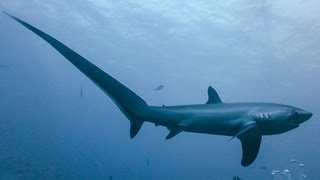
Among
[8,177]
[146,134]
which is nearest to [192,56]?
[8,177]

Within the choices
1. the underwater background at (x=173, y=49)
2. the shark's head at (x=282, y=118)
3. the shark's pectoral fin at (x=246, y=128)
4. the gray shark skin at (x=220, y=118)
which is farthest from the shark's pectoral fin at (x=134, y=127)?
the underwater background at (x=173, y=49)

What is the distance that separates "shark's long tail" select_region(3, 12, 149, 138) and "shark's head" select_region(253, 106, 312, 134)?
1.71m

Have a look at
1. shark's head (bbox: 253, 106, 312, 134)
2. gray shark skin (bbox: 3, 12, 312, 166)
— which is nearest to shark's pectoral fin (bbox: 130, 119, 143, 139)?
gray shark skin (bbox: 3, 12, 312, 166)

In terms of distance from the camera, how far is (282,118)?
16.3 feet

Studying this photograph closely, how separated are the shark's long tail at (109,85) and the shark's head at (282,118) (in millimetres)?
1706

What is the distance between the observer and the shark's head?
16.3ft

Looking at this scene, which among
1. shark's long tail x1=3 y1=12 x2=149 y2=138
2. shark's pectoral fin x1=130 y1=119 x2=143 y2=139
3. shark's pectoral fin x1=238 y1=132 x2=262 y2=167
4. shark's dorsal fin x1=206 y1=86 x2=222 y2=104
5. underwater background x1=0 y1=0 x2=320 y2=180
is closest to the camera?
shark's long tail x1=3 y1=12 x2=149 y2=138

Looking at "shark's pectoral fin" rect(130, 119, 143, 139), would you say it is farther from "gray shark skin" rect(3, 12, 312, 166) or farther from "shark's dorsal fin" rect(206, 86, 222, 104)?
"shark's dorsal fin" rect(206, 86, 222, 104)

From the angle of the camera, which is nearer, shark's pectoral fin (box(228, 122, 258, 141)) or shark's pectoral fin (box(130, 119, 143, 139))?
shark's pectoral fin (box(130, 119, 143, 139))

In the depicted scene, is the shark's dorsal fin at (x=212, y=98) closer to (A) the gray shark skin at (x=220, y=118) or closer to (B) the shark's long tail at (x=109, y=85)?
(A) the gray shark skin at (x=220, y=118)

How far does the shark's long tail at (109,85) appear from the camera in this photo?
350 cm

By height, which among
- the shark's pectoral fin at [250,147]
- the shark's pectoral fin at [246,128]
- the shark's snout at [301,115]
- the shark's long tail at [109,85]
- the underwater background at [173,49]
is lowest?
the shark's pectoral fin at [250,147]

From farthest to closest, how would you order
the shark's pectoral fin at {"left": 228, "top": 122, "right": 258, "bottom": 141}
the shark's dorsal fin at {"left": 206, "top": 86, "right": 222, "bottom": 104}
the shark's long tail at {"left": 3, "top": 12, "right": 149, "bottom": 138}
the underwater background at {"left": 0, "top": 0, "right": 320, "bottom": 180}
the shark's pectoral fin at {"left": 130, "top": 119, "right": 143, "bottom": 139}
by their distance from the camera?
the underwater background at {"left": 0, "top": 0, "right": 320, "bottom": 180} → the shark's dorsal fin at {"left": 206, "top": 86, "right": 222, "bottom": 104} → the shark's pectoral fin at {"left": 228, "top": 122, "right": 258, "bottom": 141} → the shark's pectoral fin at {"left": 130, "top": 119, "right": 143, "bottom": 139} → the shark's long tail at {"left": 3, "top": 12, "right": 149, "bottom": 138}

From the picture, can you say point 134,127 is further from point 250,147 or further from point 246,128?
point 250,147
